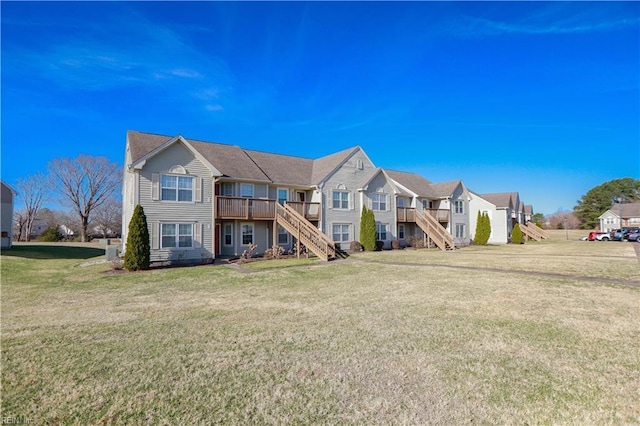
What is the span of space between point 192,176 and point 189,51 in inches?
274

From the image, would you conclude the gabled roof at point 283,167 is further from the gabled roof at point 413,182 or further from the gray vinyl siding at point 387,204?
the gabled roof at point 413,182

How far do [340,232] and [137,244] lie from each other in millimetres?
14830

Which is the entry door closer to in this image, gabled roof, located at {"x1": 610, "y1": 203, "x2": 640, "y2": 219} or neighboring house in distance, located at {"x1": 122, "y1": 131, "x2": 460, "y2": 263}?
neighboring house in distance, located at {"x1": 122, "y1": 131, "x2": 460, "y2": 263}

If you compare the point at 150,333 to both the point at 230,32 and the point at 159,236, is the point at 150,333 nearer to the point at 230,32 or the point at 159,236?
the point at 159,236

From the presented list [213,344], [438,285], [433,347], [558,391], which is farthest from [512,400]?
[438,285]

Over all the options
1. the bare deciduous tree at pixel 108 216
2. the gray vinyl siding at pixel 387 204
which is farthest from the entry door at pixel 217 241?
the bare deciduous tree at pixel 108 216

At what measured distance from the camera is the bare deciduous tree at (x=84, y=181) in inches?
1789

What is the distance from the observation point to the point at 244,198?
2080 centimetres

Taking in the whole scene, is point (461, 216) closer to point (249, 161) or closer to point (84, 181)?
point (249, 161)

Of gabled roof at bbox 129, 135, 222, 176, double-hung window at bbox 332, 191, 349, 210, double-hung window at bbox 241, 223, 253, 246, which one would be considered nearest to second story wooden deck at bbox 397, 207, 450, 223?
double-hung window at bbox 332, 191, 349, 210

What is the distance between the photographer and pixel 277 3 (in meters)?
15.0

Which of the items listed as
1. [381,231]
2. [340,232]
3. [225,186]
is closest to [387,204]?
[381,231]

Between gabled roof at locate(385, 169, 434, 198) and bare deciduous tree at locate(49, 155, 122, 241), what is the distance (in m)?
41.3

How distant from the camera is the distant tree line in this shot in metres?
45.6
